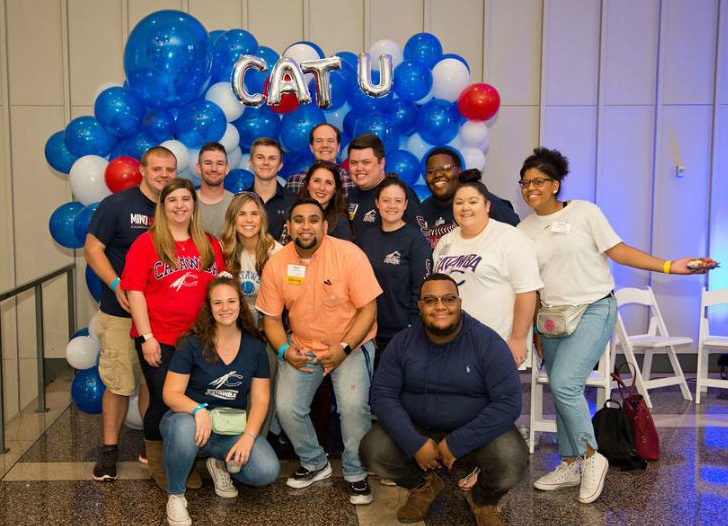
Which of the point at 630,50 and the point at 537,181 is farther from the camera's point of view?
the point at 630,50

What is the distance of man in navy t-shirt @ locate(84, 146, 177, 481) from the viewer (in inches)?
145

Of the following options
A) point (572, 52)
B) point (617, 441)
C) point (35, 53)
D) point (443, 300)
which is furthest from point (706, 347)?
point (35, 53)

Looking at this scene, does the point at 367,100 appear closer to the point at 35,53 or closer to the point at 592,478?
the point at 592,478

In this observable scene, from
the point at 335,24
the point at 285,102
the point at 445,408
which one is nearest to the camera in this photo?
the point at 445,408

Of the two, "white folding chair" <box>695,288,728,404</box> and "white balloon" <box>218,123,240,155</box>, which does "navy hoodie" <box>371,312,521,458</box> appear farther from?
"white folding chair" <box>695,288,728,404</box>

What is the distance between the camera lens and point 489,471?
305 centimetres

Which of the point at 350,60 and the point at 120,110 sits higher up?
the point at 350,60

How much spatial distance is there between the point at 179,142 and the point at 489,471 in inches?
105

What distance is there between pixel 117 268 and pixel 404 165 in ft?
6.31

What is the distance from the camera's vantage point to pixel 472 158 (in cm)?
513

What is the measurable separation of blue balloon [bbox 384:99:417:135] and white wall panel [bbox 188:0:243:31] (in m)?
1.79

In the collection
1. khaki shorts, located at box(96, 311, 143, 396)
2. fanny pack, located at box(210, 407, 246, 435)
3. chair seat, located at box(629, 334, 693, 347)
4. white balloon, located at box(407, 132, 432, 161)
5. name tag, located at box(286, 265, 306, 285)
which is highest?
white balloon, located at box(407, 132, 432, 161)

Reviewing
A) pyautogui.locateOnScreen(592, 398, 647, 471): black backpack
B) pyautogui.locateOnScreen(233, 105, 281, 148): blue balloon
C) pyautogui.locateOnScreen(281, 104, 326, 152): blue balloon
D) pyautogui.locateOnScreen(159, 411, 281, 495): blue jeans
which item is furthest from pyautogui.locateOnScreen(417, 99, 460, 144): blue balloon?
pyautogui.locateOnScreen(159, 411, 281, 495): blue jeans

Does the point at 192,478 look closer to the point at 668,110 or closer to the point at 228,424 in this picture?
the point at 228,424
